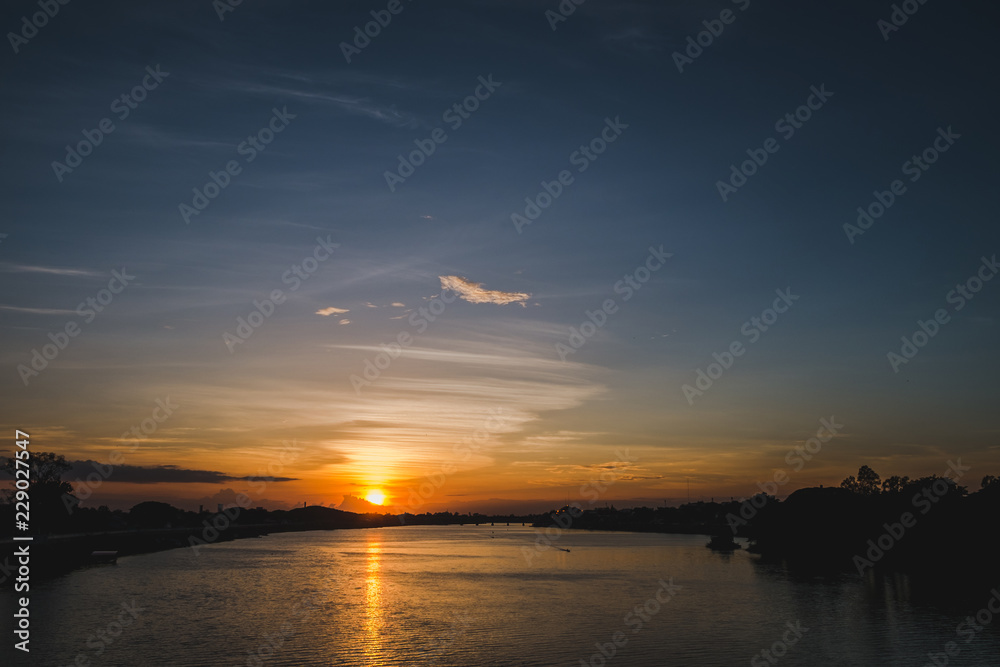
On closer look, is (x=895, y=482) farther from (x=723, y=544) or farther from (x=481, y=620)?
(x=481, y=620)

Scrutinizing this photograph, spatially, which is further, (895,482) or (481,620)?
(895,482)

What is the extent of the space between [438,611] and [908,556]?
7206 centimetres

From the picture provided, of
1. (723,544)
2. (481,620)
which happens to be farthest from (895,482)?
(481,620)

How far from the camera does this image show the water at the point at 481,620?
41.6 metres

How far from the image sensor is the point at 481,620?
5438cm

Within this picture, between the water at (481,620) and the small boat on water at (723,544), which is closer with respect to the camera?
the water at (481,620)

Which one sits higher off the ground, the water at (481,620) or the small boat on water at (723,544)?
the water at (481,620)

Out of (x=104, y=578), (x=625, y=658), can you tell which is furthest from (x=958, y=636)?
(x=104, y=578)

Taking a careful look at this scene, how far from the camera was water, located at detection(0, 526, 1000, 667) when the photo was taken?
1636 inches

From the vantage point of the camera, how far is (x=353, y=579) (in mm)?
91062

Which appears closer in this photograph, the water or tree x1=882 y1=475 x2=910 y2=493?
the water

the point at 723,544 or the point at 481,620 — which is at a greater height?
the point at 481,620

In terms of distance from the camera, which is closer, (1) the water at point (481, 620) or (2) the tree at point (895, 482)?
(1) the water at point (481, 620)

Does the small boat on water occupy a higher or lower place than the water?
lower
